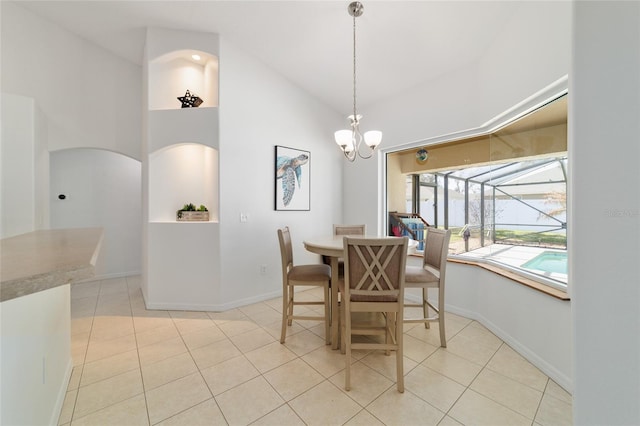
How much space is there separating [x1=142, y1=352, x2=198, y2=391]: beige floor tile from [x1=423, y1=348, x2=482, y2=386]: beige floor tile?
1.84 metres

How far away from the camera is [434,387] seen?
5.61 ft

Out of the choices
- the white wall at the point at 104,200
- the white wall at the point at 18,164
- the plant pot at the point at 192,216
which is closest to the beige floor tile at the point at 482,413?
the plant pot at the point at 192,216

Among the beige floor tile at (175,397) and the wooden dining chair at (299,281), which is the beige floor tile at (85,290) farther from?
the wooden dining chair at (299,281)

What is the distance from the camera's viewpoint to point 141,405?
5.10ft

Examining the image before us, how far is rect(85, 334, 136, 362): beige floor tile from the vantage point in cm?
207

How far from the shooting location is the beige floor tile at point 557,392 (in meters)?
1.60

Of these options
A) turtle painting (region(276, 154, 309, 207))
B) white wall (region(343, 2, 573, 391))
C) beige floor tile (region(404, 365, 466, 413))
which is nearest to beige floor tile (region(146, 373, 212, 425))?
beige floor tile (region(404, 365, 466, 413))

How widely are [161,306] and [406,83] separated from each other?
13.5ft

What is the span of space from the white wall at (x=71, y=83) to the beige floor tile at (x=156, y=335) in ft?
8.64

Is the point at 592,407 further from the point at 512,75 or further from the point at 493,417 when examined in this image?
the point at 512,75

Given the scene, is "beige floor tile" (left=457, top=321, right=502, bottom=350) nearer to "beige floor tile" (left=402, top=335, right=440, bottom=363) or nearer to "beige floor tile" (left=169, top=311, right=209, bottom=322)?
"beige floor tile" (left=402, top=335, right=440, bottom=363)

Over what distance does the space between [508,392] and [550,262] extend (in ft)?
3.66

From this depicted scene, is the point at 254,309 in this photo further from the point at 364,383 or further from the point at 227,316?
the point at 364,383

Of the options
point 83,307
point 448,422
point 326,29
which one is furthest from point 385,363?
point 83,307
